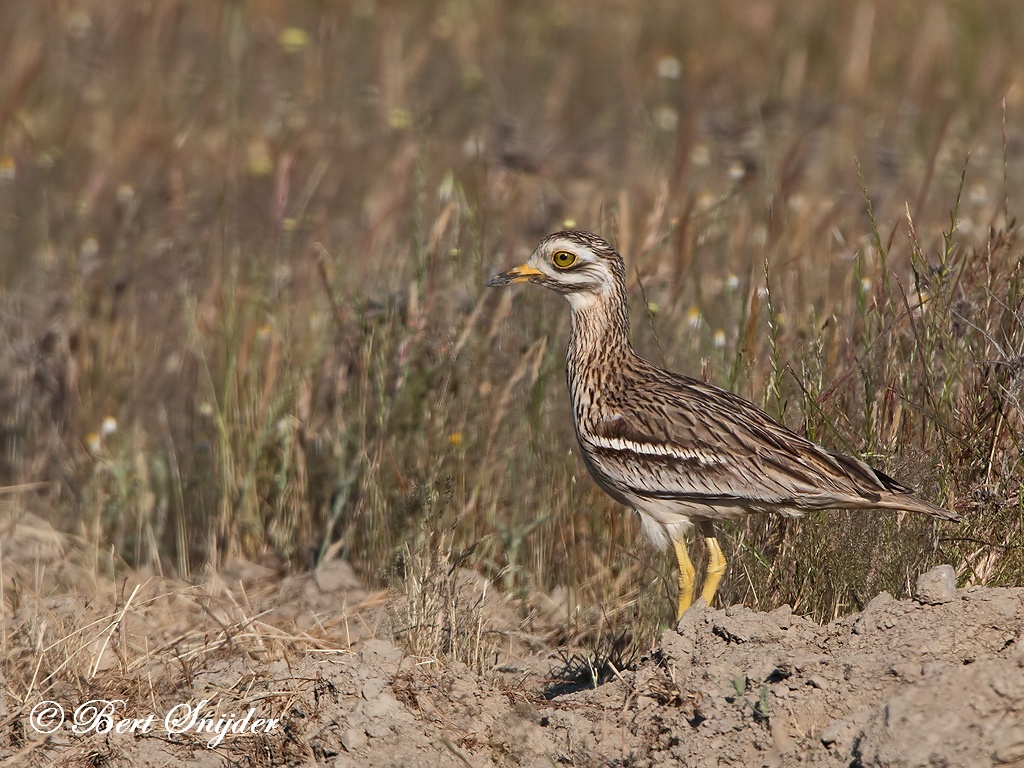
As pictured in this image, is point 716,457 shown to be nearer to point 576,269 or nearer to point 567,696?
point 567,696

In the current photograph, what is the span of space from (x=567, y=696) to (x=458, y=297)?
249 centimetres

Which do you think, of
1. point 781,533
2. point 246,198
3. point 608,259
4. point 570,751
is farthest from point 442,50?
point 570,751

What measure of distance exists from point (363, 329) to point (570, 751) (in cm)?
251

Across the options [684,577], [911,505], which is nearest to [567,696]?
[684,577]

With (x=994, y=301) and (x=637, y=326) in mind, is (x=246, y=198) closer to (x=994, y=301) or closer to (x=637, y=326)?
(x=637, y=326)

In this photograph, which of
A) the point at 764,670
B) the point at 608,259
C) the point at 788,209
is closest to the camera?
the point at 764,670

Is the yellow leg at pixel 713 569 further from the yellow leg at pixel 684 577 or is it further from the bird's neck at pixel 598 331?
the bird's neck at pixel 598 331

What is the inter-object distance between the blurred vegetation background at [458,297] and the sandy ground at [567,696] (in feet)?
2.17

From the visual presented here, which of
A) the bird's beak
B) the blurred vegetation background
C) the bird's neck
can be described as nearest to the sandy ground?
the blurred vegetation background

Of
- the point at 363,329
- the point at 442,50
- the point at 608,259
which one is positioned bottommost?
the point at 363,329

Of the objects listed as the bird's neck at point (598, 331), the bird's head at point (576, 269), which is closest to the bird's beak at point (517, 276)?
the bird's head at point (576, 269)

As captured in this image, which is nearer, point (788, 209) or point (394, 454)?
point (394, 454)

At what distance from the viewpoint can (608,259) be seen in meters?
5.36
